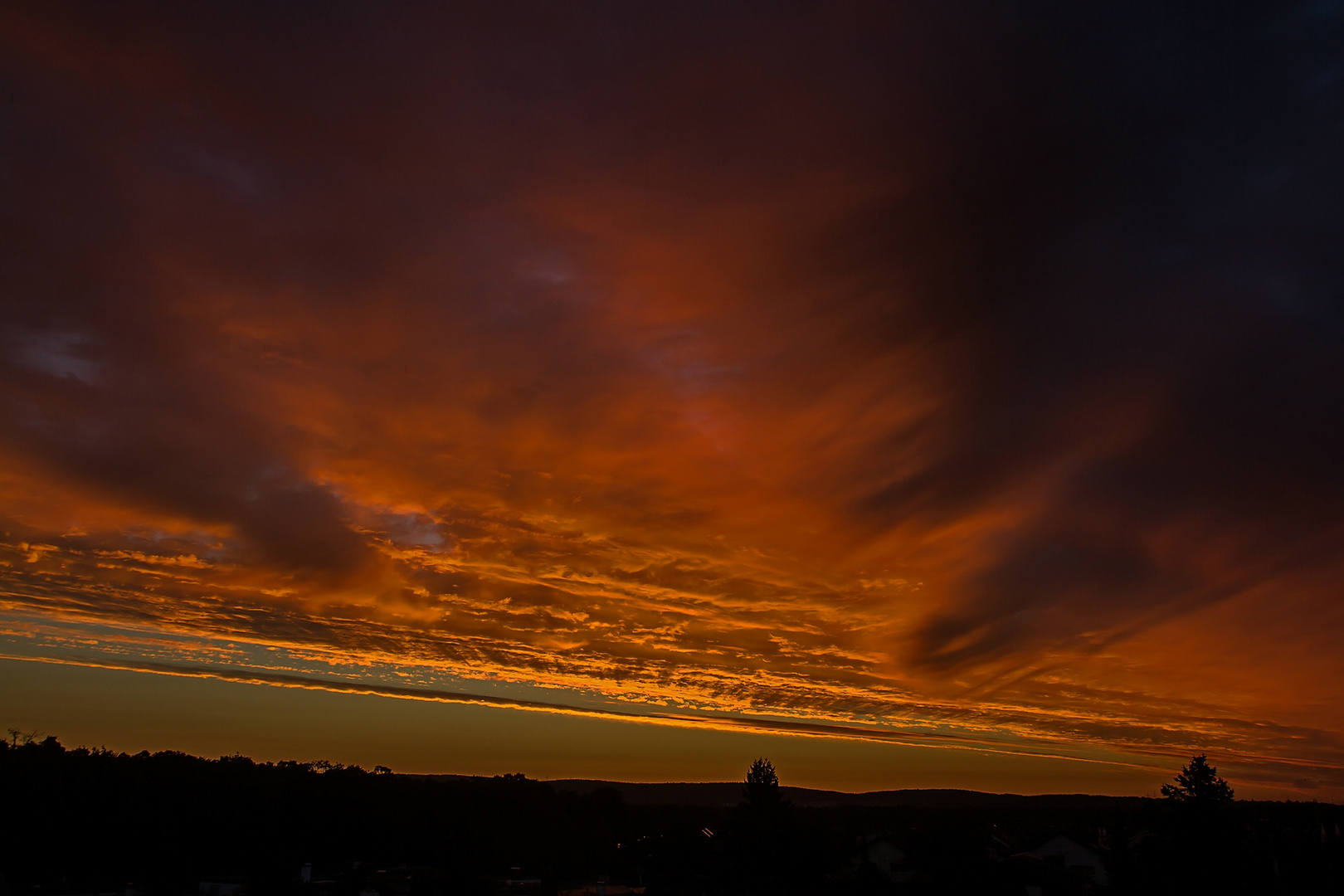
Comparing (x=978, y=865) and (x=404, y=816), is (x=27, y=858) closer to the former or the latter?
(x=404, y=816)

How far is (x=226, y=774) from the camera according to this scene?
12119cm

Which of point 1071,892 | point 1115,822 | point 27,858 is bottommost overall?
point 27,858

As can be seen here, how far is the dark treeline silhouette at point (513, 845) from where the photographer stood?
4622 centimetres

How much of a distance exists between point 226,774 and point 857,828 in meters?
91.2

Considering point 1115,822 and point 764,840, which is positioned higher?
point 1115,822

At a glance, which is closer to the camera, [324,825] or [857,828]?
[324,825]

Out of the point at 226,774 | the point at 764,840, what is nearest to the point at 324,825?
the point at 226,774

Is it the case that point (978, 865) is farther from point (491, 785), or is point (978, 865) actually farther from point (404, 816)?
point (491, 785)

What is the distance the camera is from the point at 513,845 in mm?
114750

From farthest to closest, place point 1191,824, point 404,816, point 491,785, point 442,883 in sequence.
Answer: point 491,785 → point 404,816 → point 442,883 → point 1191,824

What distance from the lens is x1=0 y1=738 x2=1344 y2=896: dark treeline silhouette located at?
4622 cm

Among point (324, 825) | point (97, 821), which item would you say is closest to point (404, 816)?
point (324, 825)

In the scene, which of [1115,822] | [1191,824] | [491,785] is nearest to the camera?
[1191,824]

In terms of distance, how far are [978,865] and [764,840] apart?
22226 millimetres
